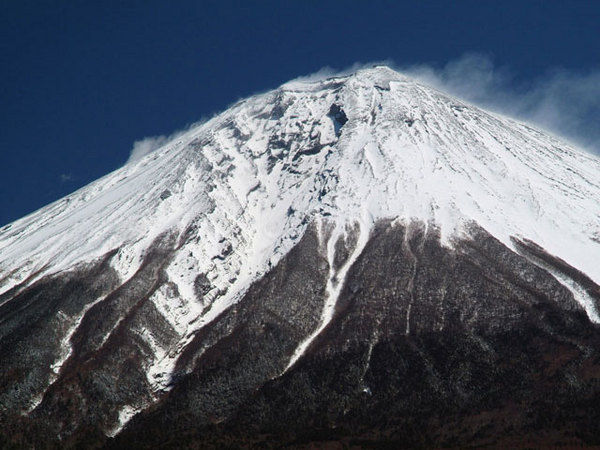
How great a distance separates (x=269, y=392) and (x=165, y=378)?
116 feet

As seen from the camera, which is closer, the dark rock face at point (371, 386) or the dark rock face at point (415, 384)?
the dark rock face at point (415, 384)

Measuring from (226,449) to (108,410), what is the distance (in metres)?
39.5

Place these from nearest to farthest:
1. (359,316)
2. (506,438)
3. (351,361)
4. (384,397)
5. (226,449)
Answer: (506,438), (226,449), (384,397), (351,361), (359,316)

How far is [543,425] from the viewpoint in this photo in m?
148

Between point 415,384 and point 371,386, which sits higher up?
point 415,384

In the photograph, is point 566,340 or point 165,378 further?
point 165,378

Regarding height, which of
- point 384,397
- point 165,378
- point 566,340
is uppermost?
point 566,340

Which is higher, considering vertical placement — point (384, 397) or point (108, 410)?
point (384, 397)

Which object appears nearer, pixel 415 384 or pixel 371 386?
pixel 415 384

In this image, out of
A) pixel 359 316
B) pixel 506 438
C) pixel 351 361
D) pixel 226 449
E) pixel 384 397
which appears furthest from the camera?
pixel 359 316

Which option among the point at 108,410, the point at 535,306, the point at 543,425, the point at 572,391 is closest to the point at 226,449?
the point at 108,410

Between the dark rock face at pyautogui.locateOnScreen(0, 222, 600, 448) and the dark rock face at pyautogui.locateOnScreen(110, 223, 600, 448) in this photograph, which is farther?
the dark rock face at pyautogui.locateOnScreen(0, 222, 600, 448)

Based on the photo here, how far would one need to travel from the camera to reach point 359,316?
199 m

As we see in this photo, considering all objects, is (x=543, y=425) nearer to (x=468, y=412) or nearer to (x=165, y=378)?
(x=468, y=412)
